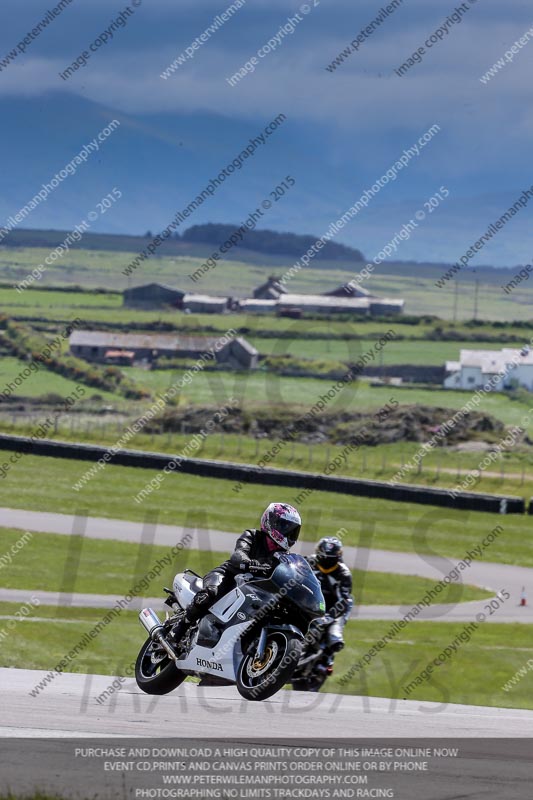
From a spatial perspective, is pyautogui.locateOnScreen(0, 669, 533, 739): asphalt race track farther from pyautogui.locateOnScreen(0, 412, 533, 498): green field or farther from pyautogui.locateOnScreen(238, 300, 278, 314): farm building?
pyautogui.locateOnScreen(238, 300, 278, 314): farm building

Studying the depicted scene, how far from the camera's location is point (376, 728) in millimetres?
→ 13172

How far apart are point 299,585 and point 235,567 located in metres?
0.91

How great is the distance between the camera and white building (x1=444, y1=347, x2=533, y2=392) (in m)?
105

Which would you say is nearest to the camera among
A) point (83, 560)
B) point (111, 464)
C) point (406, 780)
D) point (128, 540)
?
point (406, 780)

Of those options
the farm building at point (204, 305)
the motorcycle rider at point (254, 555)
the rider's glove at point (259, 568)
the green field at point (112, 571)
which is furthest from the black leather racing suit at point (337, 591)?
the farm building at point (204, 305)

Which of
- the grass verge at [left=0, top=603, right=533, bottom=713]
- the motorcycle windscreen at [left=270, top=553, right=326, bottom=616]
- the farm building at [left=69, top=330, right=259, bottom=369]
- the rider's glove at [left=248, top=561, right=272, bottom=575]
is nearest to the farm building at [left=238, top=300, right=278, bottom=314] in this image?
the farm building at [left=69, top=330, right=259, bottom=369]

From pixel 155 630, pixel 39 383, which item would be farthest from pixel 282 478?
pixel 39 383

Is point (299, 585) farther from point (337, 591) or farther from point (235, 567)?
point (337, 591)

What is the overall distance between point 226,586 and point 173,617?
1.02m

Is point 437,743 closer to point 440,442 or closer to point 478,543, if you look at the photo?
point 478,543

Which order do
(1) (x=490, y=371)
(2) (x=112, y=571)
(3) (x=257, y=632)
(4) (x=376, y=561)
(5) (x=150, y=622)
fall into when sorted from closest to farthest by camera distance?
(3) (x=257, y=632) < (5) (x=150, y=622) < (2) (x=112, y=571) < (4) (x=376, y=561) < (1) (x=490, y=371)

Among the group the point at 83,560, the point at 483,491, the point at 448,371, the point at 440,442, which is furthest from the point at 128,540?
the point at 448,371

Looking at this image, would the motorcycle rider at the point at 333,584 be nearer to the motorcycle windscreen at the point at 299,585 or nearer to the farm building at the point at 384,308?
the motorcycle windscreen at the point at 299,585

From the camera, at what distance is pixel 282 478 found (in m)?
50.0
